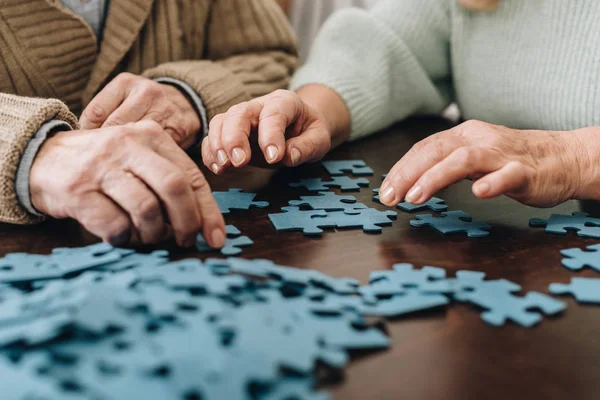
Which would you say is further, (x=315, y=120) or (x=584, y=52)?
(x=584, y=52)

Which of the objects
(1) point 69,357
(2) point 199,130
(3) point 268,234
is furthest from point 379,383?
(2) point 199,130

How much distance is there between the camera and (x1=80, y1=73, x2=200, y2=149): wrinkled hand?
1.24 metres

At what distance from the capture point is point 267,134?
109 centimetres

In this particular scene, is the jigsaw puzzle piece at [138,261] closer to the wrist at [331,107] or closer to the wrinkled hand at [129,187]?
the wrinkled hand at [129,187]

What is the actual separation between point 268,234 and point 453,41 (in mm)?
1034

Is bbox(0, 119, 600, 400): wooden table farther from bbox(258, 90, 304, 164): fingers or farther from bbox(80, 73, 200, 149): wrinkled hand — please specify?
bbox(80, 73, 200, 149): wrinkled hand

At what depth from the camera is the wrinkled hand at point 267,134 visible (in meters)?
1.06

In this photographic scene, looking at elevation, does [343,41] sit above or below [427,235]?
above

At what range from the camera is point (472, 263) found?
0.85 metres

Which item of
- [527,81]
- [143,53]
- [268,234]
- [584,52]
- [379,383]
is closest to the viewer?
[379,383]

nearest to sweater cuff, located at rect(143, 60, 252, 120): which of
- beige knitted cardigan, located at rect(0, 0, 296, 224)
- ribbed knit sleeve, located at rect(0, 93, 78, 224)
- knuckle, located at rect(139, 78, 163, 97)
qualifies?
beige knitted cardigan, located at rect(0, 0, 296, 224)

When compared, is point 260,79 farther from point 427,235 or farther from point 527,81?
point 427,235

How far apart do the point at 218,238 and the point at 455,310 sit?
14.2 inches

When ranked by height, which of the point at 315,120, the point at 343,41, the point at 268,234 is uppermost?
the point at 343,41
